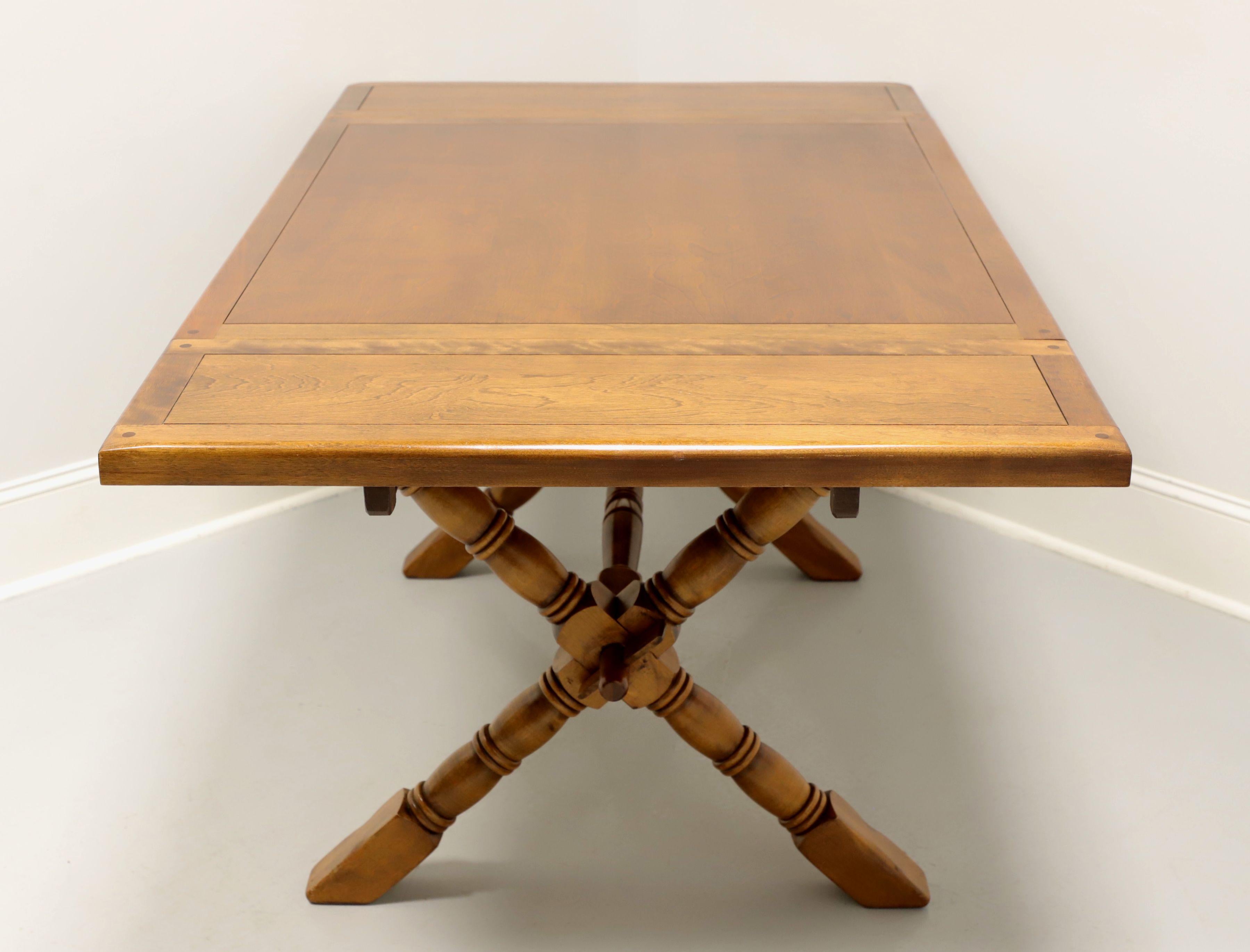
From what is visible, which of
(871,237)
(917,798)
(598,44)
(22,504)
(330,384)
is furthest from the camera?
(598,44)

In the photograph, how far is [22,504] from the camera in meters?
2.24

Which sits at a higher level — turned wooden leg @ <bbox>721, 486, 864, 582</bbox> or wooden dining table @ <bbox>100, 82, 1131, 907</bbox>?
wooden dining table @ <bbox>100, 82, 1131, 907</bbox>

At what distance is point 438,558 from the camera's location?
2.28 metres

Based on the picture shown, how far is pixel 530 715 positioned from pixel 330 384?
566mm

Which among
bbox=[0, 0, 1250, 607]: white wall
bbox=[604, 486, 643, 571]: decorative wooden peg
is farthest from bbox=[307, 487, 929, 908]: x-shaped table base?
bbox=[0, 0, 1250, 607]: white wall

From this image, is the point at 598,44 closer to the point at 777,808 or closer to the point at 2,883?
the point at 777,808

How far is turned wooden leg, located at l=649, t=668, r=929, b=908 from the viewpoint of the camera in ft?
4.94

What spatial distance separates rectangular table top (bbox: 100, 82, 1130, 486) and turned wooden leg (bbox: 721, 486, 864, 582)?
0.74 m

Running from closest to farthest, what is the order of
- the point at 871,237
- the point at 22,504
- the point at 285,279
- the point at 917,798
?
1. the point at 285,279
2. the point at 871,237
3. the point at 917,798
4. the point at 22,504

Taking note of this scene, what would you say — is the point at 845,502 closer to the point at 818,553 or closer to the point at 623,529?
the point at 623,529

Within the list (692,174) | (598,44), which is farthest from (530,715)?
(598,44)

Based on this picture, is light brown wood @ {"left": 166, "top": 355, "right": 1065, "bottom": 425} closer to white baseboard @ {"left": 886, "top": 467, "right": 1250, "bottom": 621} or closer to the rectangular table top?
the rectangular table top

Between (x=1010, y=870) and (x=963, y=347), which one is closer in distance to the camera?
(x=963, y=347)

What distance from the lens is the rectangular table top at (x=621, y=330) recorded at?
1054 millimetres
